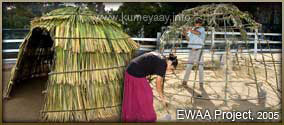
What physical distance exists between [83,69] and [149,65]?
3.46 feet

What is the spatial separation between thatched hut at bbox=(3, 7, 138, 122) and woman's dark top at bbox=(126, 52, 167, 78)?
24.8 inches

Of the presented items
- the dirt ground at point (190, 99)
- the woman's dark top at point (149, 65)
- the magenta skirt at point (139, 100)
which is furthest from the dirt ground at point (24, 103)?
the woman's dark top at point (149, 65)

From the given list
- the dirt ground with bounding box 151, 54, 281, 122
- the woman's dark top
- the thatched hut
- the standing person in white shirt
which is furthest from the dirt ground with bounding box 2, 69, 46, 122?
the standing person in white shirt

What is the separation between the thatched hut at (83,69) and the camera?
337cm

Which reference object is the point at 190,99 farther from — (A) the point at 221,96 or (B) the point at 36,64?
(B) the point at 36,64

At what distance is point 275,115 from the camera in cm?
367

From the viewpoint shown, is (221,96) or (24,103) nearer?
(24,103)

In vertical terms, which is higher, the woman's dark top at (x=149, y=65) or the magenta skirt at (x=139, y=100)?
the woman's dark top at (x=149, y=65)

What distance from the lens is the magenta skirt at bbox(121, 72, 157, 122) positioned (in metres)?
3.03

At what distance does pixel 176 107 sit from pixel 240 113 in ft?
3.43

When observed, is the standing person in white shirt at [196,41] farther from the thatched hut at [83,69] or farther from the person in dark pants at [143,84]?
the person in dark pants at [143,84]

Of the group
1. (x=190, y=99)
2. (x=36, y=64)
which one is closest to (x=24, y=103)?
(x=36, y=64)

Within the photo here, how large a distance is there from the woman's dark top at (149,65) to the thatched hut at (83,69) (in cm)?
63

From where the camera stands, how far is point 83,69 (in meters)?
3.43
